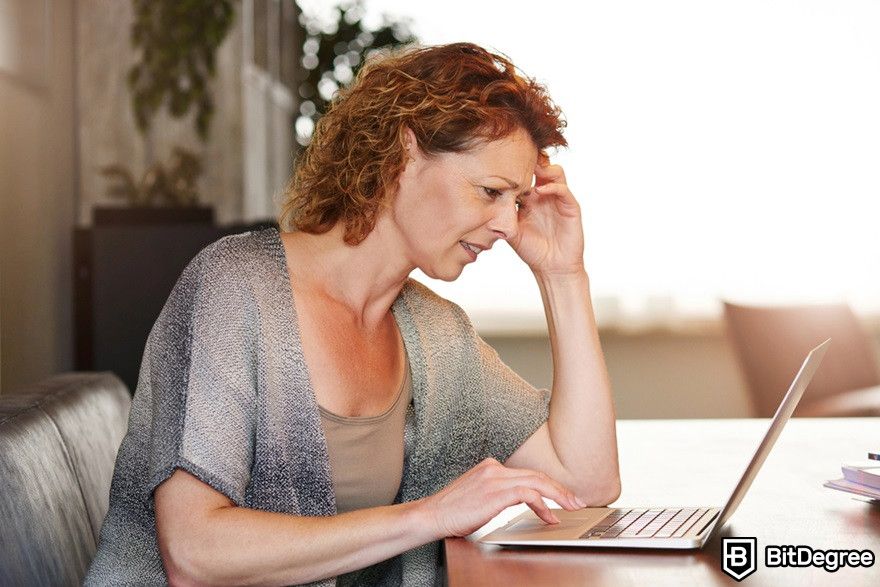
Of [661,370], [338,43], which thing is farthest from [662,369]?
[338,43]

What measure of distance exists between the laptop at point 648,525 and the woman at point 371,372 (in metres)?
0.04

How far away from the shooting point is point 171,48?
4168 millimetres

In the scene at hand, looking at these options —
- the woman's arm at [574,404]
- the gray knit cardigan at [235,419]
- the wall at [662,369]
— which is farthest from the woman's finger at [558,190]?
the wall at [662,369]

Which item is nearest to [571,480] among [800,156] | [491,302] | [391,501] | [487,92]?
[391,501]

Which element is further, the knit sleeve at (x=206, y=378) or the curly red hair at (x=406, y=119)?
the curly red hair at (x=406, y=119)

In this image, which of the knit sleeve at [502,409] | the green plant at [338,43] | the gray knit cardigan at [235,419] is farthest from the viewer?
the green plant at [338,43]

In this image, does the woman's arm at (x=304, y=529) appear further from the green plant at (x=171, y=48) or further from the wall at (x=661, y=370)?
the wall at (x=661, y=370)

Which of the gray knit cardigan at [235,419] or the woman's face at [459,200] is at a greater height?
the woman's face at [459,200]

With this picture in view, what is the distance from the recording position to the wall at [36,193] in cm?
347

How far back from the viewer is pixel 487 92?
5.27ft

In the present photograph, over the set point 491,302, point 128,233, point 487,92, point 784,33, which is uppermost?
point 784,33

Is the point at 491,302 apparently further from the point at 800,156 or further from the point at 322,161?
the point at 322,161

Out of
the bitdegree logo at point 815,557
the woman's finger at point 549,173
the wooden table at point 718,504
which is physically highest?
the woman's finger at point 549,173

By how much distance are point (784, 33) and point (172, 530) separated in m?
5.05
